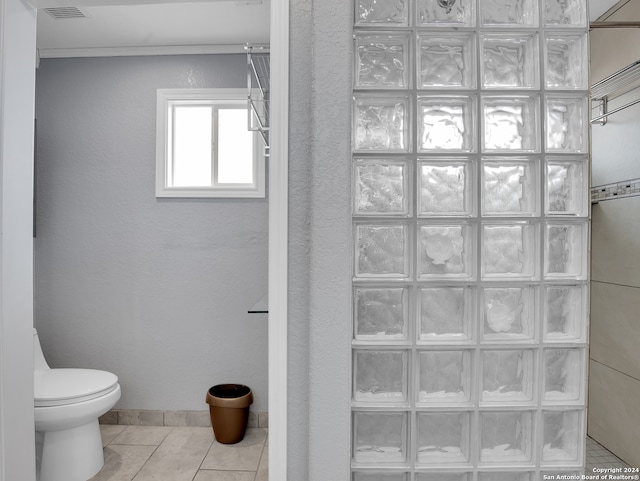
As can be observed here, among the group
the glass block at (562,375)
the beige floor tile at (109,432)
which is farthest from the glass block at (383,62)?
the beige floor tile at (109,432)

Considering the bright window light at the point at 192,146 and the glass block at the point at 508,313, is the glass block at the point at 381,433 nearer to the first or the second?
the glass block at the point at 508,313

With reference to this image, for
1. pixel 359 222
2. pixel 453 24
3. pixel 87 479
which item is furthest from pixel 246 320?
pixel 453 24

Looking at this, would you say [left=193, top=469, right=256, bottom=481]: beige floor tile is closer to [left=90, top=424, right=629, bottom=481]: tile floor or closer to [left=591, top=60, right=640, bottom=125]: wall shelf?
[left=90, top=424, right=629, bottom=481]: tile floor

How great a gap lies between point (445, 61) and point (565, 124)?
38 centimetres

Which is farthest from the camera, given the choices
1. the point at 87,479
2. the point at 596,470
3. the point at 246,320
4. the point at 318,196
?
the point at 246,320

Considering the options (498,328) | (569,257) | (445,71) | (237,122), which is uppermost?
(237,122)

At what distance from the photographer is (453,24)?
117cm

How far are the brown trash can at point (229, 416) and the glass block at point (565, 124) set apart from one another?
199 centimetres

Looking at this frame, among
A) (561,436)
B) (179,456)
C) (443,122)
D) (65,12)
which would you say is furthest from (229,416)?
(65,12)

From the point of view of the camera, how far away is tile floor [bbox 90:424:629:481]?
2.05 metres

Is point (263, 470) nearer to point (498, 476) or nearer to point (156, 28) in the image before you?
point (498, 476)

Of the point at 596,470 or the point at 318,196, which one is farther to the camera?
the point at 596,470

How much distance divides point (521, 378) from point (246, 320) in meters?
1.69

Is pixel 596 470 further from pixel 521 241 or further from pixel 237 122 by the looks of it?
pixel 237 122
